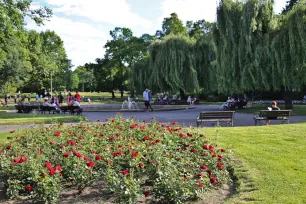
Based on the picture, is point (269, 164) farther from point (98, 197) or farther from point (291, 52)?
point (291, 52)

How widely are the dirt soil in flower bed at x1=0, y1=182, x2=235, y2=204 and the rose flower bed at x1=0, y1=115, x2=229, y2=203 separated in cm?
12

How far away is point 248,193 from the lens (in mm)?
5277

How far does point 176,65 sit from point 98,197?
78.3 feet

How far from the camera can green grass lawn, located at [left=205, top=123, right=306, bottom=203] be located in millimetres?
5105

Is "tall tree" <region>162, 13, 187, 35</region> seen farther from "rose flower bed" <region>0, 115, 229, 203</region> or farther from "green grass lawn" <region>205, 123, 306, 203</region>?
"rose flower bed" <region>0, 115, 229, 203</region>

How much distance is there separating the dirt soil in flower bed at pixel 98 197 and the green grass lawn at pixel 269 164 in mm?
242

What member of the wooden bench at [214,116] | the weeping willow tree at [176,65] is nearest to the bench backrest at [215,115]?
the wooden bench at [214,116]

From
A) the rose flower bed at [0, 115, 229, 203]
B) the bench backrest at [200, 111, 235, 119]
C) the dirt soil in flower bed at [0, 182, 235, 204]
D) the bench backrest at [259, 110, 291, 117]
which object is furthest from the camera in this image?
the bench backrest at [259, 110, 291, 117]

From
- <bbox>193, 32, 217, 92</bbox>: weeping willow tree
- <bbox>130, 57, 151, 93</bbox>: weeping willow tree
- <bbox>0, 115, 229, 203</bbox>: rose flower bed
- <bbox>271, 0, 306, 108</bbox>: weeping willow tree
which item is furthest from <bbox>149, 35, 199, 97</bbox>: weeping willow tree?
<bbox>0, 115, 229, 203</bbox>: rose flower bed

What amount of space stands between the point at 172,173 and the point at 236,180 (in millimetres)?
1968

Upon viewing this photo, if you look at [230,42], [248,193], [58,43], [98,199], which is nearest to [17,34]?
[230,42]

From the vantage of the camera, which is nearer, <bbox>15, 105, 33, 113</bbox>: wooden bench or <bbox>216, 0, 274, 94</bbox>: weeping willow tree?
<bbox>216, 0, 274, 94</bbox>: weeping willow tree

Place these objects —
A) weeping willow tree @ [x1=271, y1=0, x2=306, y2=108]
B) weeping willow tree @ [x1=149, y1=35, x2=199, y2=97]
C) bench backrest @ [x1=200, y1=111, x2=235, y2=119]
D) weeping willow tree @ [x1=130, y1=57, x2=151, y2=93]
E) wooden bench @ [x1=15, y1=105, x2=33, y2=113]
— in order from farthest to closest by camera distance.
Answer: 1. weeping willow tree @ [x1=130, y1=57, x2=151, y2=93]
2. weeping willow tree @ [x1=149, y1=35, x2=199, y2=97]
3. wooden bench @ [x1=15, y1=105, x2=33, y2=113]
4. weeping willow tree @ [x1=271, y1=0, x2=306, y2=108]
5. bench backrest @ [x1=200, y1=111, x2=235, y2=119]

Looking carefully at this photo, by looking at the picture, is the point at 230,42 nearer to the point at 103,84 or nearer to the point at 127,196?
the point at 127,196
